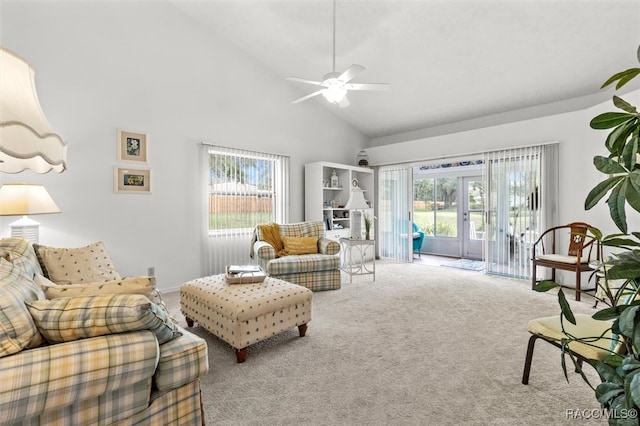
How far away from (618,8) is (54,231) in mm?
6152

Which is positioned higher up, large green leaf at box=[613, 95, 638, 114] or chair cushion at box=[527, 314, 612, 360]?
large green leaf at box=[613, 95, 638, 114]

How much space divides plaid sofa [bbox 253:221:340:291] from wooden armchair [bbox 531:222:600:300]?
2.41 m

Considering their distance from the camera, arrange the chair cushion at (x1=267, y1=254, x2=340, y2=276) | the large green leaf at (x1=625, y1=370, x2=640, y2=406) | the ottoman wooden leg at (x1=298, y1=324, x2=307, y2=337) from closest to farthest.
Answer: the large green leaf at (x1=625, y1=370, x2=640, y2=406) → the ottoman wooden leg at (x1=298, y1=324, x2=307, y2=337) → the chair cushion at (x1=267, y1=254, x2=340, y2=276)

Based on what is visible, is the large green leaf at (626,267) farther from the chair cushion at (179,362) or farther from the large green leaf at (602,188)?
the chair cushion at (179,362)

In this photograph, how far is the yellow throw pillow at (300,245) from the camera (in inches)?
173

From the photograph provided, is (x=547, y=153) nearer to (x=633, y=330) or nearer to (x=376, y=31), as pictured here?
(x=376, y=31)

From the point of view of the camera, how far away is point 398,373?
6.93 feet

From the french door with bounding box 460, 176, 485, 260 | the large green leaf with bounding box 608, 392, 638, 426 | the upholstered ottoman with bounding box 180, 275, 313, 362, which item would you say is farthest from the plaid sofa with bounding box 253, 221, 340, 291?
the french door with bounding box 460, 176, 485, 260

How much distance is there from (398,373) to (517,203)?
12.6 ft

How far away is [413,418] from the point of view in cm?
167

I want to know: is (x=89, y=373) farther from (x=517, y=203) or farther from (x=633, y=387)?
(x=517, y=203)

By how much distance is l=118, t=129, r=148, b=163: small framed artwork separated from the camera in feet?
12.3

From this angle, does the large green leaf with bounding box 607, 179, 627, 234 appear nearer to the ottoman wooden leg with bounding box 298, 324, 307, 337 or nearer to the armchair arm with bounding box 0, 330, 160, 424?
the armchair arm with bounding box 0, 330, 160, 424

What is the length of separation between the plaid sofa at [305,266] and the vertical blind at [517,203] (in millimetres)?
2704
